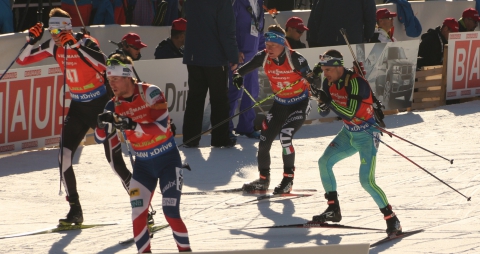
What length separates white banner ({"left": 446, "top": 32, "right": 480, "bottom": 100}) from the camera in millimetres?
15803

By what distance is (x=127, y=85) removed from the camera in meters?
7.11

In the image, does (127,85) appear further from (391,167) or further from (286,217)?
(391,167)

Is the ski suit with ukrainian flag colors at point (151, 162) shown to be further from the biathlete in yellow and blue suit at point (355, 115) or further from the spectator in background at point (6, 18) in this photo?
the spectator in background at point (6, 18)

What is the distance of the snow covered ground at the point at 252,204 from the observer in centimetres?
816

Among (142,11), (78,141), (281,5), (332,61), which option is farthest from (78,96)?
(281,5)

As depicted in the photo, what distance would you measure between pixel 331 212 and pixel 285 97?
170 centimetres

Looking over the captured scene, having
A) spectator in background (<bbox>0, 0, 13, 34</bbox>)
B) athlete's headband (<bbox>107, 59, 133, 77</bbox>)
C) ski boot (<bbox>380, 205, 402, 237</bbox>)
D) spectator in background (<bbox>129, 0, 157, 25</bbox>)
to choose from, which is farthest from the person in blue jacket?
athlete's headband (<bbox>107, 59, 133, 77</bbox>)

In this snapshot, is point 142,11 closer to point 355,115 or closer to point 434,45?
point 434,45

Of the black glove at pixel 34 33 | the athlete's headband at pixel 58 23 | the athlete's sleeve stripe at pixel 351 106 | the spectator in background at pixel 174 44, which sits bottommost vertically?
the athlete's sleeve stripe at pixel 351 106

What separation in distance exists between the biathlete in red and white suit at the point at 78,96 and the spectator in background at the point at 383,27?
733cm

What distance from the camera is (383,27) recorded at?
1538 centimetres

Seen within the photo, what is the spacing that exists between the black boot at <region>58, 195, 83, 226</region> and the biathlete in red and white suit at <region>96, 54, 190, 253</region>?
1.68 metres

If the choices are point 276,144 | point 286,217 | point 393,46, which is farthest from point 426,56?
point 286,217

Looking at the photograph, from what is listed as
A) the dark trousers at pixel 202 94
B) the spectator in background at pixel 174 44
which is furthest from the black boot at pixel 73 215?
the spectator in background at pixel 174 44
